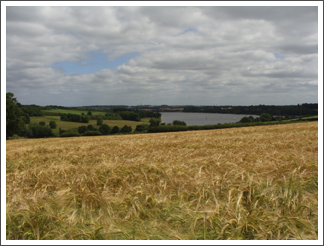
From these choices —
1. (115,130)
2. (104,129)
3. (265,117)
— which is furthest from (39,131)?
(265,117)

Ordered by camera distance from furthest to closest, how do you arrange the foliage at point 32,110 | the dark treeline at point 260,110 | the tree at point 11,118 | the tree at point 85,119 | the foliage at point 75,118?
1. the foliage at point 75,118
2. the tree at point 85,119
3. the foliage at point 32,110
4. the dark treeline at point 260,110
5. the tree at point 11,118

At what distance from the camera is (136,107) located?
101188 mm

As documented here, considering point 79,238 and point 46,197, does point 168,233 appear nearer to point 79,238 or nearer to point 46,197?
point 79,238

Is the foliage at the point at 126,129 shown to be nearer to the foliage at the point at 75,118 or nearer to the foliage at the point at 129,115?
the foliage at the point at 129,115

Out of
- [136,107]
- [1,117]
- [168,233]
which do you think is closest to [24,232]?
[168,233]

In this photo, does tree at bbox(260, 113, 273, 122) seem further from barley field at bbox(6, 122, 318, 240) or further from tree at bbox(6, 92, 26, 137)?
barley field at bbox(6, 122, 318, 240)

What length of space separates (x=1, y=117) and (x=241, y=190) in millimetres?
3864

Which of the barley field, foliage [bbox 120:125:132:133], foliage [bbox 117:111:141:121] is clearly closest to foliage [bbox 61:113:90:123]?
foliage [bbox 117:111:141:121]

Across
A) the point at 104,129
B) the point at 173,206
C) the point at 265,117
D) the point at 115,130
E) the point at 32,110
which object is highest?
the point at 32,110

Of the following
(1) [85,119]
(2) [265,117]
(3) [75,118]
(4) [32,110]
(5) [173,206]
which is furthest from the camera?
(3) [75,118]

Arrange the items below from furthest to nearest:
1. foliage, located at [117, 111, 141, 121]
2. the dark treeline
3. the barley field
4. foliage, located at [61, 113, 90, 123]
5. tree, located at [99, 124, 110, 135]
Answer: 1. foliage, located at [61, 113, 90, 123]
2. foliage, located at [117, 111, 141, 121]
3. tree, located at [99, 124, 110, 135]
4. the dark treeline
5. the barley field

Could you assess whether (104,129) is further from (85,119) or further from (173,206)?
(173,206)

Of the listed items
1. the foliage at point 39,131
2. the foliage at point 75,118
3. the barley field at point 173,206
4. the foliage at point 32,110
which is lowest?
the foliage at point 39,131

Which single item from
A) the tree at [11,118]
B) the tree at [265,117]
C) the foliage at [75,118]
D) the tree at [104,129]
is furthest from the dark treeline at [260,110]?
the tree at [11,118]
